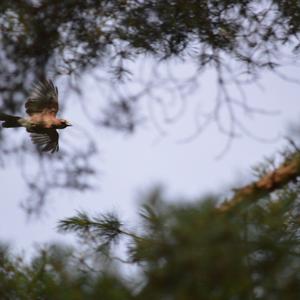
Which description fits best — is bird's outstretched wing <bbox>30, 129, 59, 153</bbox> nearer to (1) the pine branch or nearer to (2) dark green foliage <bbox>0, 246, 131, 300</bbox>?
(2) dark green foliage <bbox>0, 246, 131, 300</bbox>

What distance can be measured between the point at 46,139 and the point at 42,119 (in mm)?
104

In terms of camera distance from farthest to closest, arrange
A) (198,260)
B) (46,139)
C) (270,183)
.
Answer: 1. (46,139)
2. (270,183)
3. (198,260)

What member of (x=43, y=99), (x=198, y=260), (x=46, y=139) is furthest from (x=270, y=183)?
(x=46, y=139)

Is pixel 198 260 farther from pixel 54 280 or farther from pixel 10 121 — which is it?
pixel 10 121

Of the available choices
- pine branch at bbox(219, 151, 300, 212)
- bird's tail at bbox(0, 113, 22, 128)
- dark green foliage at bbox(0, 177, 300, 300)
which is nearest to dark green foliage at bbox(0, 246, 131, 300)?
dark green foliage at bbox(0, 177, 300, 300)

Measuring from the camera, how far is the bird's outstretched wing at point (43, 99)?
162 cm

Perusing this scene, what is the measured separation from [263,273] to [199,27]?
2.87ft

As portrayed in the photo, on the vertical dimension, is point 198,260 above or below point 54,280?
below

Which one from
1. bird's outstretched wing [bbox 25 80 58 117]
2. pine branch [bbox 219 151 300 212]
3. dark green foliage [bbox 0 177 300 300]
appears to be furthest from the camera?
bird's outstretched wing [bbox 25 80 58 117]

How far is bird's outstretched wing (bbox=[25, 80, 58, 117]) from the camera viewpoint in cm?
162

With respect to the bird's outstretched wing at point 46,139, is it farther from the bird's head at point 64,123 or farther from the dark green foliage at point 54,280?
the dark green foliage at point 54,280

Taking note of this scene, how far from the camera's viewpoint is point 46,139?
1835mm

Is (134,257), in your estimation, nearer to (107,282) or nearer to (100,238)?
(107,282)

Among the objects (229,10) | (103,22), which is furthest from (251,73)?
(103,22)
